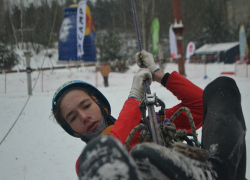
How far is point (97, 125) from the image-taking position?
1204mm

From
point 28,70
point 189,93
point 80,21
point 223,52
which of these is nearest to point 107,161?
point 189,93

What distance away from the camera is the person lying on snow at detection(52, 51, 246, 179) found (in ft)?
1.57

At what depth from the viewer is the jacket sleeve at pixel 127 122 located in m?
1.08

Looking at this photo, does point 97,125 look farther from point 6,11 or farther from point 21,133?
point 6,11

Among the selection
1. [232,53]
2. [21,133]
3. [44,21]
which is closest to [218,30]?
[232,53]

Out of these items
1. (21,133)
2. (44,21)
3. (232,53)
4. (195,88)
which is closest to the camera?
(195,88)

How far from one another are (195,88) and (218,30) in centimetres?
1591

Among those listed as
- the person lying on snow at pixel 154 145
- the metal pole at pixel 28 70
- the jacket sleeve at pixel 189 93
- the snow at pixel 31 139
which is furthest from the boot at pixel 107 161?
the metal pole at pixel 28 70

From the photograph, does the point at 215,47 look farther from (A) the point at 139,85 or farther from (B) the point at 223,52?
(A) the point at 139,85

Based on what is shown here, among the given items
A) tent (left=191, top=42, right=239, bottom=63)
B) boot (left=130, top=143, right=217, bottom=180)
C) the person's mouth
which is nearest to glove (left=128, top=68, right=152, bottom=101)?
the person's mouth

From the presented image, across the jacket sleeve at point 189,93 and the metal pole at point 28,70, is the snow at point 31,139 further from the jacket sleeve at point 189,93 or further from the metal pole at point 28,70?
the jacket sleeve at point 189,93

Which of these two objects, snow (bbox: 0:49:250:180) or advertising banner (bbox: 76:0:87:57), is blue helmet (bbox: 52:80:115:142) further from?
advertising banner (bbox: 76:0:87:57)

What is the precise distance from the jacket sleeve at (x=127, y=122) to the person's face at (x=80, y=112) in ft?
0.50

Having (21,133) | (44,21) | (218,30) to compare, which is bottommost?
(21,133)
